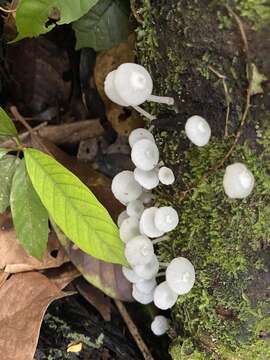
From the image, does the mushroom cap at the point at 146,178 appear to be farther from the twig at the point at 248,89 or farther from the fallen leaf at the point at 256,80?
the fallen leaf at the point at 256,80

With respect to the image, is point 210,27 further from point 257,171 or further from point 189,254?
point 189,254

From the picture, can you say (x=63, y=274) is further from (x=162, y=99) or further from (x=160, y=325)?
(x=162, y=99)

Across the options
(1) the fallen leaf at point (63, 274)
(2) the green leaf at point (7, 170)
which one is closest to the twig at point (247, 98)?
(2) the green leaf at point (7, 170)

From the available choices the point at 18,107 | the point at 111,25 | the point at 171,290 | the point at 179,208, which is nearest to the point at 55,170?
the point at 179,208

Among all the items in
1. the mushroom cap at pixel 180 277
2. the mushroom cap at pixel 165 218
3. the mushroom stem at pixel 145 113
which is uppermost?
the mushroom stem at pixel 145 113

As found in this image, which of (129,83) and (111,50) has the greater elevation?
(129,83)

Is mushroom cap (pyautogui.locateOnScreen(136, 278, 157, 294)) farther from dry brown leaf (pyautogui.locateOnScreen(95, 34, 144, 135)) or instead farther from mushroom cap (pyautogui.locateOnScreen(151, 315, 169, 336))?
dry brown leaf (pyautogui.locateOnScreen(95, 34, 144, 135))
